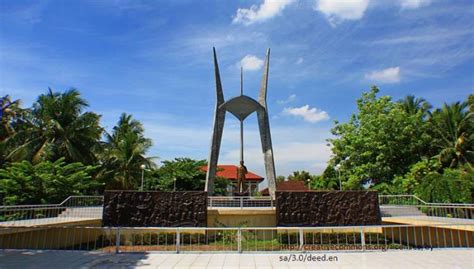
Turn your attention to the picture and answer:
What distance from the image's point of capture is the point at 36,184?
1375 cm

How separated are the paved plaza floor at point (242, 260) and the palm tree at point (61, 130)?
13.2m

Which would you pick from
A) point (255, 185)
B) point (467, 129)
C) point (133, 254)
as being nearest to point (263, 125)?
point (133, 254)

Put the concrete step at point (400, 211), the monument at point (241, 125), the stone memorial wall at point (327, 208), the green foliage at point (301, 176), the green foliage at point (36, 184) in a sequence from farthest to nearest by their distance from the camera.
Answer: the green foliage at point (301, 176) < the monument at point (241, 125) < the green foliage at point (36, 184) < the concrete step at point (400, 211) < the stone memorial wall at point (327, 208)

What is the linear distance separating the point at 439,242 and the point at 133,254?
9703 millimetres

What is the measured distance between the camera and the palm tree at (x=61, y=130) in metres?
18.6

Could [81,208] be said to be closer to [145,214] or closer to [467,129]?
[145,214]

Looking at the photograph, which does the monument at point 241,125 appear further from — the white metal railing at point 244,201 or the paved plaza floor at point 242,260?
the paved plaza floor at point 242,260

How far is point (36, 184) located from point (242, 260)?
11.6 meters

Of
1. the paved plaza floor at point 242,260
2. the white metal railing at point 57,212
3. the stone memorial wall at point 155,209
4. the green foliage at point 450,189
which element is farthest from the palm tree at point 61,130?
the green foliage at point 450,189

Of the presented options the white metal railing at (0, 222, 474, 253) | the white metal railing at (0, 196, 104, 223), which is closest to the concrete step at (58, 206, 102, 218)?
the white metal railing at (0, 196, 104, 223)

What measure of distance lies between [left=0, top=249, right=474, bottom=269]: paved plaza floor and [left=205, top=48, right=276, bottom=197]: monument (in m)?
8.52

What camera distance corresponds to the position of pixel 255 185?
1448 inches

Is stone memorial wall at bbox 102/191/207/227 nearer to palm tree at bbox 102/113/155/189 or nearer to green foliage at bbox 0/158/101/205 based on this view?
green foliage at bbox 0/158/101/205

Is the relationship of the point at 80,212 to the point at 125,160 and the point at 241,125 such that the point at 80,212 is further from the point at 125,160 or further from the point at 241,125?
the point at 125,160
